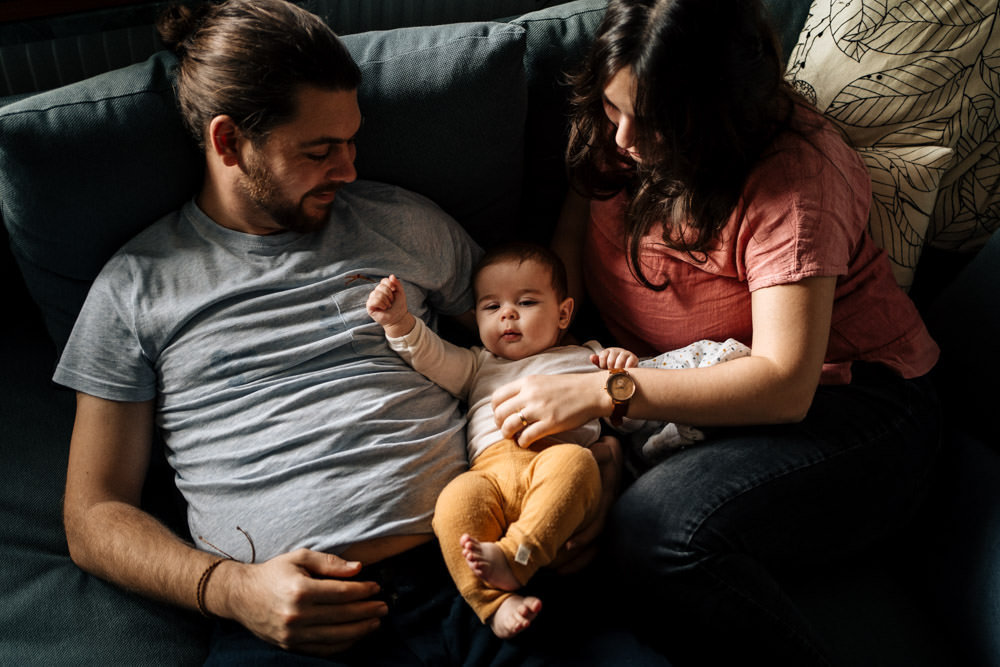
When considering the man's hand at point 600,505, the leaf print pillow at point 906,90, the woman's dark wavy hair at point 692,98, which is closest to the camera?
the woman's dark wavy hair at point 692,98

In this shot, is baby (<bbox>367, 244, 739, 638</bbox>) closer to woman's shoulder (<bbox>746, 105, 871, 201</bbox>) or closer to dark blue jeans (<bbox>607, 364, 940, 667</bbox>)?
dark blue jeans (<bbox>607, 364, 940, 667</bbox>)

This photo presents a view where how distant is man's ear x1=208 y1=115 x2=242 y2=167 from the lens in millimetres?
1197

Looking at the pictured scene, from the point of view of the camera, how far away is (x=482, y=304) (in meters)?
1.46

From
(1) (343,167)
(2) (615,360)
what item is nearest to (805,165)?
(2) (615,360)

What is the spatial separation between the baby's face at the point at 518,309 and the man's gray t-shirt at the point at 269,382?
167 millimetres

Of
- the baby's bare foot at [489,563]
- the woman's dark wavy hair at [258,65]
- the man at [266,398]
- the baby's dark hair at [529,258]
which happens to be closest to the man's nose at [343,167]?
the man at [266,398]

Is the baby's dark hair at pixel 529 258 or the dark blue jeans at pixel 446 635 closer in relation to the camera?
the dark blue jeans at pixel 446 635

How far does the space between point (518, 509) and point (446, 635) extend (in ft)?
0.77

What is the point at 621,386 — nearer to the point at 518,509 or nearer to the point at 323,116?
the point at 518,509

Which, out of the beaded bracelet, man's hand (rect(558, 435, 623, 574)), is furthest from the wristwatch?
the beaded bracelet

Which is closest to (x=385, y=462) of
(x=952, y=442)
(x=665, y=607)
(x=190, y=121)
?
(x=665, y=607)

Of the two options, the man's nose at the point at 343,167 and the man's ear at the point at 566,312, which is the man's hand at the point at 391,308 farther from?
the man's ear at the point at 566,312

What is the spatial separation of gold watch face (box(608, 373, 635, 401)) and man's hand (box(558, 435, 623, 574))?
17 cm

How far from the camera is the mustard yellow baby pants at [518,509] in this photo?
114 cm
